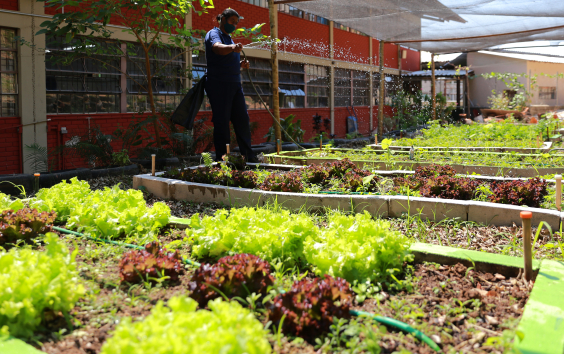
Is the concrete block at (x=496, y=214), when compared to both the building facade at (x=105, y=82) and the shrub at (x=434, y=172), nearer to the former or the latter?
the shrub at (x=434, y=172)

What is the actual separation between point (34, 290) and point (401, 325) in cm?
162

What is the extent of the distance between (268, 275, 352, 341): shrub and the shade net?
8.64m

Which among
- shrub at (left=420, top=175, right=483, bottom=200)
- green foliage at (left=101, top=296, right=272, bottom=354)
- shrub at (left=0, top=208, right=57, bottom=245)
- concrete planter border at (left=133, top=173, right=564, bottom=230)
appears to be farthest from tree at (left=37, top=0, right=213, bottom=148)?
green foliage at (left=101, top=296, right=272, bottom=354)

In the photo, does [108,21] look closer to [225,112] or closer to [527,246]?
[225,112]

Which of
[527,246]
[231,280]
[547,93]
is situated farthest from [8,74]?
[547,93]

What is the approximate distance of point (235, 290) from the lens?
7.68 ft

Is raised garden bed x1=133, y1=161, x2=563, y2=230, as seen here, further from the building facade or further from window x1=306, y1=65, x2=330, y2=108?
window x1=306, y1=65, x2=330, y2=108

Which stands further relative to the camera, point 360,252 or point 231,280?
point 360,252

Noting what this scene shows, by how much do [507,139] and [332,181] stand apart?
22.2 feet

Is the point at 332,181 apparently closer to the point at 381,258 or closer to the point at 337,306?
the point at 381,258

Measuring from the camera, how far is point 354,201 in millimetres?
4434

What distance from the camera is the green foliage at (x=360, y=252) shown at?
8.55 ft

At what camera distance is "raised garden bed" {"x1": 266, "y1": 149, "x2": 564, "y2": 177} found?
6.37 metres

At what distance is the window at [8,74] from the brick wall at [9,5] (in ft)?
1.16
